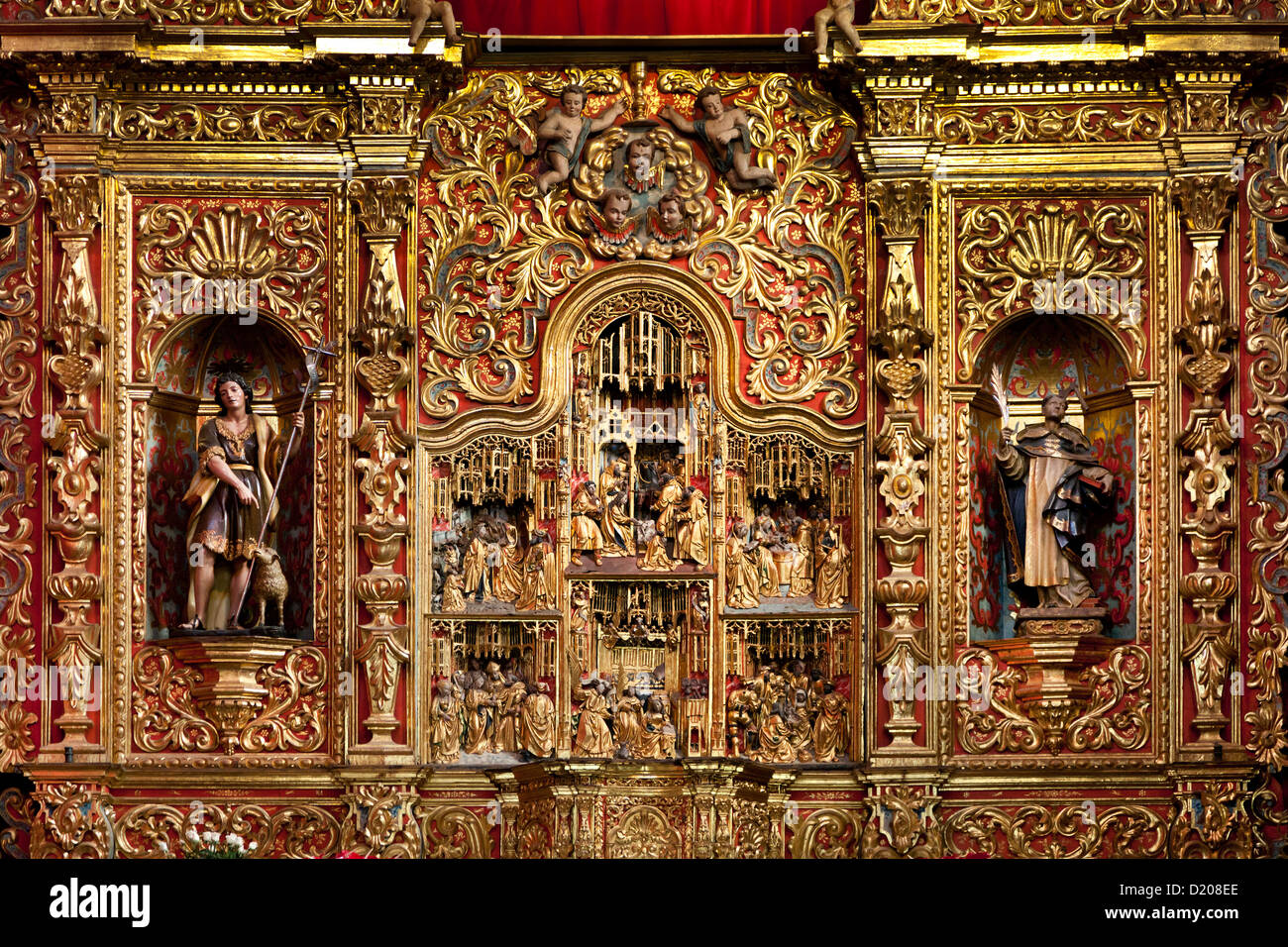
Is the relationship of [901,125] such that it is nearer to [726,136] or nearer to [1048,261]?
[726,136]

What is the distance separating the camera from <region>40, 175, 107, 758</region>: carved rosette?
59.5 feet

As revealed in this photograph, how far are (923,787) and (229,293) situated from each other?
646 cm

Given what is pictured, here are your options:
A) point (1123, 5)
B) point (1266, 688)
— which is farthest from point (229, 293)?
point (1266, 688)

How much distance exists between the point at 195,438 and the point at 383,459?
1.68 meters

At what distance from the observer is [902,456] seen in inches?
723

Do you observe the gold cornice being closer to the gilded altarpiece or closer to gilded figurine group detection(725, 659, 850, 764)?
the gilded altarpiece

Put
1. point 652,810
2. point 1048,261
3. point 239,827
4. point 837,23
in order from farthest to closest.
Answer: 1. point 1048,261
2. point 837,23
3. point 239,827
4. point 652,810

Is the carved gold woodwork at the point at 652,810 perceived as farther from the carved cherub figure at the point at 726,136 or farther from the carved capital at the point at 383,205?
the carved cherub figure at the point at 726,136

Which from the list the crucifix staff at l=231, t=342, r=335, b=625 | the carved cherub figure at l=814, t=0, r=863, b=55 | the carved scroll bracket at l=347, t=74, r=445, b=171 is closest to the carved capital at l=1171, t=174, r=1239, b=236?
the carved cherub figure at l=814, t=0, r=863, b=55

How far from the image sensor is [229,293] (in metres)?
18.7

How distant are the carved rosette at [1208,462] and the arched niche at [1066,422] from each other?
0.47 m

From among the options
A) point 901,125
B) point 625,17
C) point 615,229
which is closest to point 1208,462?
point 901,125
